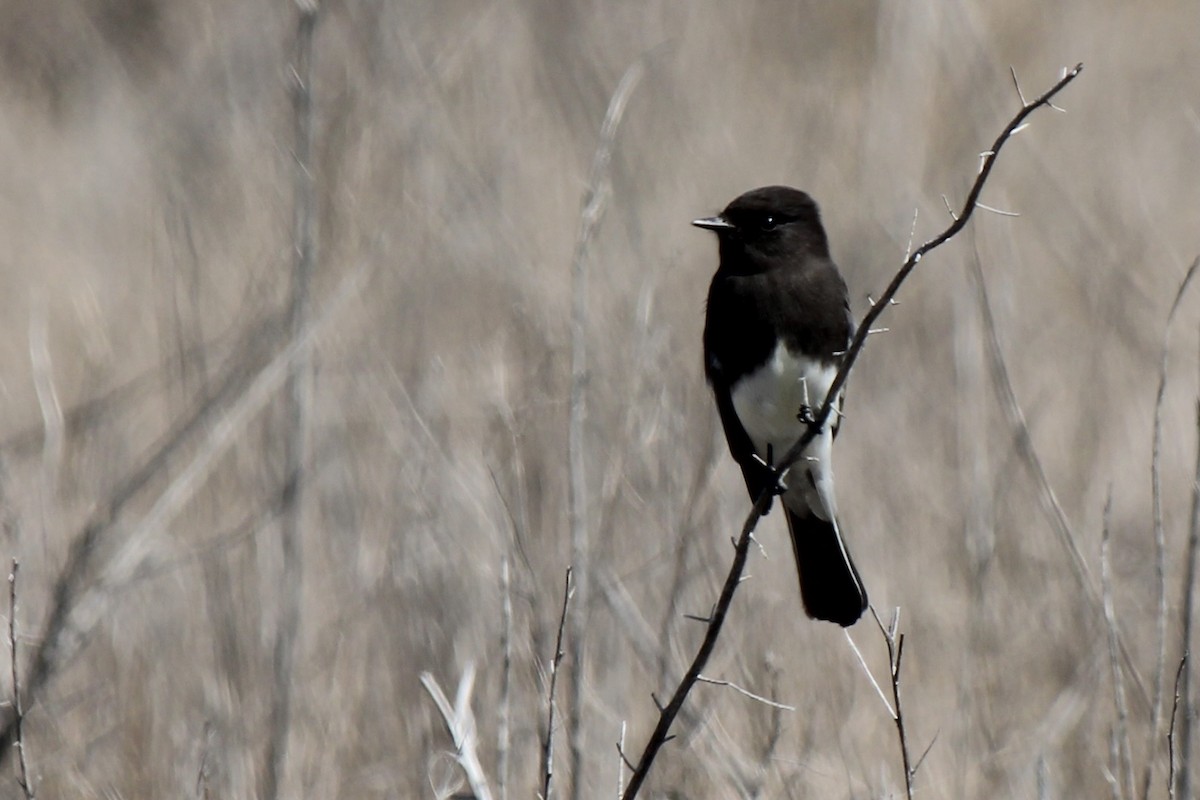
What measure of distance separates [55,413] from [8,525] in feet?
1.02

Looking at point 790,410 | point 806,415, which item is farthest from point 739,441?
point 806,415

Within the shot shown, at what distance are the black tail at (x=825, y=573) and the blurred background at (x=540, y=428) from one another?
0.89 feet

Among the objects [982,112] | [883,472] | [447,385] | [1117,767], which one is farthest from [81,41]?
[1117,767]

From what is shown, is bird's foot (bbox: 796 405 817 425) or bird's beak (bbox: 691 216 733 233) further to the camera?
bird's beak (bbox: 691 216 733 233)

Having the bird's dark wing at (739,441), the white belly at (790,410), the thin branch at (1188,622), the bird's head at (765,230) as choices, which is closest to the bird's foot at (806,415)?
the white belly at (790,410)

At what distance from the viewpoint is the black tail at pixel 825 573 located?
4148 mm

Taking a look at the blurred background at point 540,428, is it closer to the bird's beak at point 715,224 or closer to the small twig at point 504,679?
the small twig at point 504,679

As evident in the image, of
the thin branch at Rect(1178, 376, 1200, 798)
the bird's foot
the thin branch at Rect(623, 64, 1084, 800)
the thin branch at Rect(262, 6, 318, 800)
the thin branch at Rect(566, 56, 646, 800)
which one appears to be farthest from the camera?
the bird's foot

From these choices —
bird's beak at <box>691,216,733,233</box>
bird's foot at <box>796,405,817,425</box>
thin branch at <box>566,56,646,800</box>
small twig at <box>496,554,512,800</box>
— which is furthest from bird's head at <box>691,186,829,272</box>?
small twig at <box>496,554,512,800</box>

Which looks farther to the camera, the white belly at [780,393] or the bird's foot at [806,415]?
the white belly at [780,393]

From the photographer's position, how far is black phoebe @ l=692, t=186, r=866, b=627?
438 centimetres

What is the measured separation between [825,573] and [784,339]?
59 centimetres

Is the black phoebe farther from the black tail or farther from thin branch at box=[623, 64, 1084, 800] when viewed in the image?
thin branch at box=[623, 64, 1084, 800]

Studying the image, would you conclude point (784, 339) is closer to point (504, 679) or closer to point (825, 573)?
point (825, 573)
